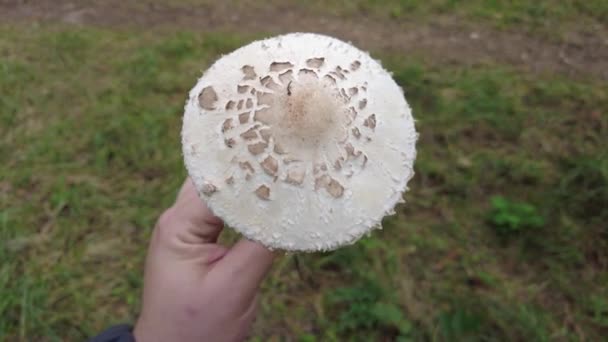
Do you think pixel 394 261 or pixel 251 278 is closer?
pixel 251 278

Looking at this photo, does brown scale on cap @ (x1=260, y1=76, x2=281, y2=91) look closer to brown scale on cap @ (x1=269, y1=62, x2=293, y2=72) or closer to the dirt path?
brown scale on cap @ (x1=269, y1=62, x2=293, y2=72)

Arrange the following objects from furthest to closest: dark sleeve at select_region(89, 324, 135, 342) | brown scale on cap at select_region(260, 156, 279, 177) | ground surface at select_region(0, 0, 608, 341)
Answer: ground surface at select_region(0, 0, 608, 341), dark sleeve at select_region(89, 324, 135, 342), brown scale on cap at select_region(260, 156, 279, 177)

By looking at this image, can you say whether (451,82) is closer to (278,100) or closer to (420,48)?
Answer: (420,48)

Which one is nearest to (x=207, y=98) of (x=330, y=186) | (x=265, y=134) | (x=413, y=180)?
(x=265, y=134)

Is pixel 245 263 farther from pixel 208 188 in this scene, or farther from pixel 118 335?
pixel 118 335

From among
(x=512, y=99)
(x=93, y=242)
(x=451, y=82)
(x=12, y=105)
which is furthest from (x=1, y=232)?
(x=512, y=99)

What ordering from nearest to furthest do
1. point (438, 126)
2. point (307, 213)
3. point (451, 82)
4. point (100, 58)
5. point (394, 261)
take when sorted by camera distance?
point (307, 213)
point (394, 261)
point (438, 126)
point (451, 82)
point (100, 58)

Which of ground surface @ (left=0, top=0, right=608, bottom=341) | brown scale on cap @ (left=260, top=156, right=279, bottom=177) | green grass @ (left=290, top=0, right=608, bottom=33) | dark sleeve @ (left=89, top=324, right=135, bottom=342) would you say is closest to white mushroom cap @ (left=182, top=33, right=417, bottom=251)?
brown scale on cap @ (left=260, top=156, right=279, bottom=177)

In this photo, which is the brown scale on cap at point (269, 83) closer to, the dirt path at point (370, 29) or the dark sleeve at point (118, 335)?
the dark sleeve at point (118, 335)
